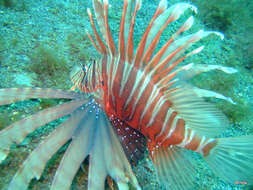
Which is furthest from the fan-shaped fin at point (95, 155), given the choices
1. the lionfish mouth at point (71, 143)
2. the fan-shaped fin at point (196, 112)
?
the fan-shaped fin at point (196, 112)

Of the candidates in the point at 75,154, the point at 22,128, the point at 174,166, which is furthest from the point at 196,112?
the point at 22,128

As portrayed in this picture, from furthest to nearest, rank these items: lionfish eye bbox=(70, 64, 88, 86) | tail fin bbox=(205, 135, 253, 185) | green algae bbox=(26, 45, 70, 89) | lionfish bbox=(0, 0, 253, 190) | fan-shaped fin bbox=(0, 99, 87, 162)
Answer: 1. green algae bbox=(26, 45, 70, 89)
2. lionfish eye bbox=(70, 64, 88, 86)
3. tail fin bbox=(205, 135, 253, 185)
4. lionfish bbox=(0, 0, 253, 190)
5. fan-shaped fin bbox=(0, 99, 87, 162)

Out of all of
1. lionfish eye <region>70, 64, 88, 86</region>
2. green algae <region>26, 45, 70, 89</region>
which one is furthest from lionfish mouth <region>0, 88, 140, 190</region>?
green algae <region>26, 45, 70, 89</region>

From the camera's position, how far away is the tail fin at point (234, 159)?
7.37 ft

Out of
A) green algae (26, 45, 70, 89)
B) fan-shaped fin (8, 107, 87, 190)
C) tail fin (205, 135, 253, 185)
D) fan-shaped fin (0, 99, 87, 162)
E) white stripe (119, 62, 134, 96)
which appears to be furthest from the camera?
green algae (26, 45, 70, 89)

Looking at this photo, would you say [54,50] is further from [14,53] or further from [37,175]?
[37,175]

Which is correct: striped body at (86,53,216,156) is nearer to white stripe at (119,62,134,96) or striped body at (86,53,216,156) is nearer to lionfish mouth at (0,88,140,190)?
white stripe at (119,62,134,96)

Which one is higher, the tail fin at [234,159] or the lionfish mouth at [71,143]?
the tail fin at [234,159]

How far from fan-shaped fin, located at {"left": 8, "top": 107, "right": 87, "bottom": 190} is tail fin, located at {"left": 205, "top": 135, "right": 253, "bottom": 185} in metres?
1.64

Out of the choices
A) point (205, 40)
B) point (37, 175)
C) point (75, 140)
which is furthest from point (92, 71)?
point (205, 40)

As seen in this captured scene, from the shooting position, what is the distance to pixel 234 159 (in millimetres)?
2311

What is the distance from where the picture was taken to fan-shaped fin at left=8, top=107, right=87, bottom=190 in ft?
5.70

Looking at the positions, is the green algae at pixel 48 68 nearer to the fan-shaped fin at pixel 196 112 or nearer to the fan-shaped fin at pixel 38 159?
the fan-shaped fin at pixel 38 159

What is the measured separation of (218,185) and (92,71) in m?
2.49
